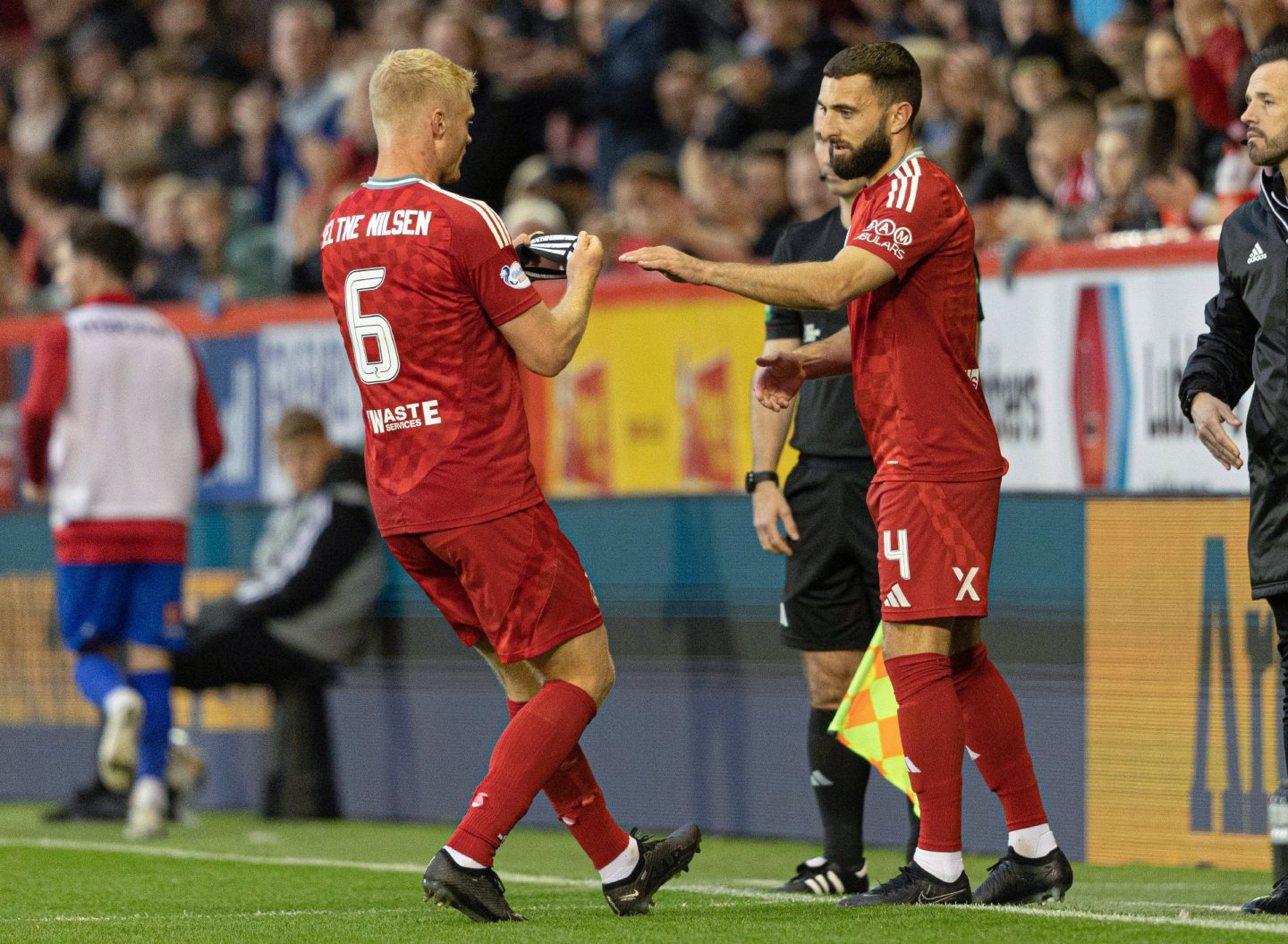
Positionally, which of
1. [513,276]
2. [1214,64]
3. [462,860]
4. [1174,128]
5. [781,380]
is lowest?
[462,860]

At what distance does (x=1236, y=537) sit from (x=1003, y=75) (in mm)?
3951

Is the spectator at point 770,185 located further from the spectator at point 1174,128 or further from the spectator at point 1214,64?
the spectator at point 1214,64

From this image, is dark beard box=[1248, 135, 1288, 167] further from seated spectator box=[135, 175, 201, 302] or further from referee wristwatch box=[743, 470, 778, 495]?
seated spectator box=[135, 175, 201, 302]

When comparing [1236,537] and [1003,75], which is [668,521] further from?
[1003,75]

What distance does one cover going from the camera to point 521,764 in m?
5.16

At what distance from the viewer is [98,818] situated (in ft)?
30.4

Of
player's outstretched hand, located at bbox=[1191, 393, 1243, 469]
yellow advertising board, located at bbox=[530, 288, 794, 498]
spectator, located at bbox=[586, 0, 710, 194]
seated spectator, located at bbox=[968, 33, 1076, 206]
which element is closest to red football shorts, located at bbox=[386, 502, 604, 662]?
player's outstretched hand, located at bbox=[1191, 393, 1243, 469]

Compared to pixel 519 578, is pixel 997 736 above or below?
below

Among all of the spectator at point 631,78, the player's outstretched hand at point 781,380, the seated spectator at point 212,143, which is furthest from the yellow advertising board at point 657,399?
the seated spectator at point 212,143

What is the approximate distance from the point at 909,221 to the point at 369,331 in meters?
1.37

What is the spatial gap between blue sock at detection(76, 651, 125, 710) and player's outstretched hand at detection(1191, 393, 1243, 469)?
4759 millimetres

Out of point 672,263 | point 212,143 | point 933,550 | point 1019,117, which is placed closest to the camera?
point 672,263

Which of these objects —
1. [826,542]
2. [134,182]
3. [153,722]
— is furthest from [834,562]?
[134,182]

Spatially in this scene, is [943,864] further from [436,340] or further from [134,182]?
[134,182]
